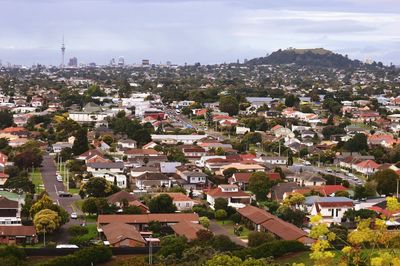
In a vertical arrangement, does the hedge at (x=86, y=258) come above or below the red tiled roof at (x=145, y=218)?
above

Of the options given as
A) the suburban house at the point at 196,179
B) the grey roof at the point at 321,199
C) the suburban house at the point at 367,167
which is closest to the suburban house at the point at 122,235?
the grey roof at the point at 321,199

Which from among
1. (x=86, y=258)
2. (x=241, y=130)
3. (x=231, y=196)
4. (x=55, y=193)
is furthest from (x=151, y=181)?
(x=241, y=130)

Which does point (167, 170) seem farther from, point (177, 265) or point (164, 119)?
point (164, 119)

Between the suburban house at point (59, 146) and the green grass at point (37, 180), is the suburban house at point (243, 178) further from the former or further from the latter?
the suburban house at point (59, 146)

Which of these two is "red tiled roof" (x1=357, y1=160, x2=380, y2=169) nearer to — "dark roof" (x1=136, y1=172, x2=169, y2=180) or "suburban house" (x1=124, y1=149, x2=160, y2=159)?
"dark roof" (x1=136, y1=172, x2=169, y2=180)

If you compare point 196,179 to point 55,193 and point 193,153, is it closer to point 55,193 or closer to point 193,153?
point 55,193

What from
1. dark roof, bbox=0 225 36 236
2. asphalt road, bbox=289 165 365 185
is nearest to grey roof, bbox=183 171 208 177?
asphalt road, bbox=289 165 365 185

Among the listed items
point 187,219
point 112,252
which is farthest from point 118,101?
point 112,252
